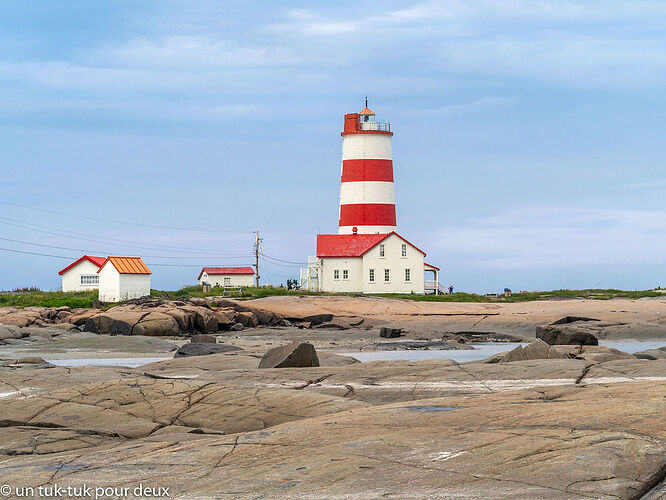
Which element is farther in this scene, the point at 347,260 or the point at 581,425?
the point at 347,260

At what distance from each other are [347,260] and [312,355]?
1620 inches

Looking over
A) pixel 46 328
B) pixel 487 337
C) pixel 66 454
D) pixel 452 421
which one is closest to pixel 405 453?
pixel 452 421


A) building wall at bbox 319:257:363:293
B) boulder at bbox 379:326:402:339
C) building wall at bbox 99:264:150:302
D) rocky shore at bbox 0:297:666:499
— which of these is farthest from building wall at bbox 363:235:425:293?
rocky shore at bbox 0:297:666:499

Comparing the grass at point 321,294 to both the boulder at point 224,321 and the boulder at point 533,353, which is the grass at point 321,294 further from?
the boulder at point 533,353

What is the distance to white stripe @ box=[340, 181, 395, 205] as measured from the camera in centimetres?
5812

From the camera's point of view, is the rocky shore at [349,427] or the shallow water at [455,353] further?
the shallow water at [455,353]

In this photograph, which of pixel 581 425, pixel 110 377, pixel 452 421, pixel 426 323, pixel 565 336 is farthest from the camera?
pixel 426 323

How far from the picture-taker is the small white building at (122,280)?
49.8 meters

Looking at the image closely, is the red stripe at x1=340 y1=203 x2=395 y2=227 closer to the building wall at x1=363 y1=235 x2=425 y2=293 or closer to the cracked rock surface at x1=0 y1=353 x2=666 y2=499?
the building wall at x1=363 y1=235 x2=425 y2=293

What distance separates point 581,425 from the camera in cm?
753

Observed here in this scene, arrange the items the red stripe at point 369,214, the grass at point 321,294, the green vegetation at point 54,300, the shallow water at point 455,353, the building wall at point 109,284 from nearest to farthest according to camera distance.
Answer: the shallow water at point 455,353 < the green vegetation at point 54,300 < the grass at point 321,294 < the building wall at point 109,284 < the red stripe at point 369,214

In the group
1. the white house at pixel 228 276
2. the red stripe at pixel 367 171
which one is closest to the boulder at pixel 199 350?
the red stripe at pixel 367 171

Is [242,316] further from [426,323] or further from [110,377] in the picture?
[110,377]

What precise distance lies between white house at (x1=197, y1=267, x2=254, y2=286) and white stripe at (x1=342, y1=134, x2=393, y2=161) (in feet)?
→ 48.1
